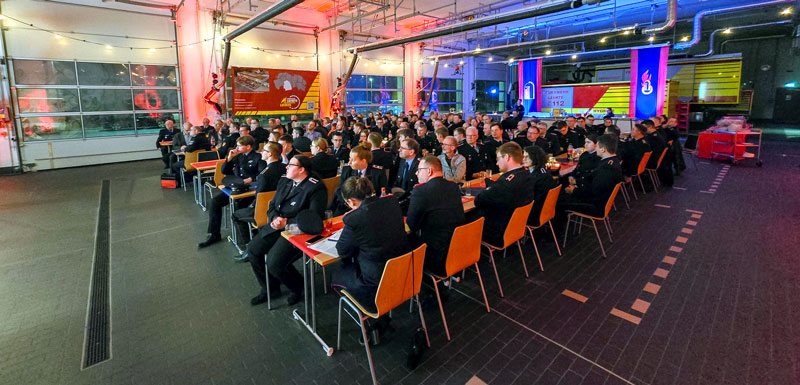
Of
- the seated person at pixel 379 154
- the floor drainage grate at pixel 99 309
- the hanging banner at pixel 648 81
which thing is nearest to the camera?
the floor drainage grate at pixel 99 309

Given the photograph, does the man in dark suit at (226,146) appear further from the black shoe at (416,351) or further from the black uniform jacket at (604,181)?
the black uniform jacket at (604,181)

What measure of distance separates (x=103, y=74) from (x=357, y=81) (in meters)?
8.88

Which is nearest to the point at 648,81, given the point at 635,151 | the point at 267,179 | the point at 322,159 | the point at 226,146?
the point at 635,151

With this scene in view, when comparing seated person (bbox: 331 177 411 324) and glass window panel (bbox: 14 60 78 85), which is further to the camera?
glass window panel (bbox: 14 60 78 85)

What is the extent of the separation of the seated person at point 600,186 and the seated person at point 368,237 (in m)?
2.94

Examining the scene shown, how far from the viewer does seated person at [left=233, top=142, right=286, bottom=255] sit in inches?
164

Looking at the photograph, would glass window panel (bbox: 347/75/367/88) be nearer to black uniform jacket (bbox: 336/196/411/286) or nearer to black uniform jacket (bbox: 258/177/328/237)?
black uniform jacket (bbox: 258/177/328/237)

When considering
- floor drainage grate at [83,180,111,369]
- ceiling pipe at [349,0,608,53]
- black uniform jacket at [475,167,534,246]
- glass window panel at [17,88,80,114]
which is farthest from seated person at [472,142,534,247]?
glass window panel at [17,88,80,114]

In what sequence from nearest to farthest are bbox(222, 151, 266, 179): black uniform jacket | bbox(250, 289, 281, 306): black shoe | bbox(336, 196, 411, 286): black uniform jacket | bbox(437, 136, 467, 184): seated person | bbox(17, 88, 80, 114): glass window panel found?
1. bbox(336, 196, 411, 286): black uniform jacket
2. bbox(250, 289, 281, 306): black shoe
3. bbox(437, 136, 467, 184): seated person
4. bbox(222, 151, 266, 179): black uniform jacket
5. bbox(17, 88, 80, 114): glass window panel

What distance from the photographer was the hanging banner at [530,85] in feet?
58.4

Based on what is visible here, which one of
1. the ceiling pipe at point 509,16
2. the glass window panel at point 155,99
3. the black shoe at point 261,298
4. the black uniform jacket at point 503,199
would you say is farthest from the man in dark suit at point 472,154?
the glass window panel at point 155,99

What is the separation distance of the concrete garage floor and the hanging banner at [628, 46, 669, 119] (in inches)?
362

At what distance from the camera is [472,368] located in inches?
106

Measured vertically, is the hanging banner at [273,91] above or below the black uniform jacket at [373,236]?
above
